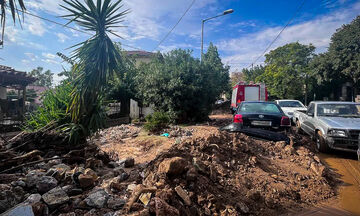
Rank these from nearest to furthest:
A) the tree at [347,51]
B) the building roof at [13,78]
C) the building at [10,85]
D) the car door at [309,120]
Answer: the car door at [309,120] → the building at [10,85] → the building roof at [13,78] → the tree at [347,51]

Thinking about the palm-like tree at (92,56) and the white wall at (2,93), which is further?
the white wall at (2,93)

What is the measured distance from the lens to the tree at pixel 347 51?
2052 cm

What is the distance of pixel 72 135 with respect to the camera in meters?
4.68

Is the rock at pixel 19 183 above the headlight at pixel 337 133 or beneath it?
beneath

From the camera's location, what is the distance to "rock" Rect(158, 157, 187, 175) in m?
2.93

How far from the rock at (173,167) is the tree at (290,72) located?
28.5m

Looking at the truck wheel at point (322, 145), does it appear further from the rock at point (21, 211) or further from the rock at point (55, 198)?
the rock at point (21, 211)

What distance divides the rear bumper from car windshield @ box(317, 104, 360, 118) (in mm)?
1524

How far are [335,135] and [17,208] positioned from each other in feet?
22.0

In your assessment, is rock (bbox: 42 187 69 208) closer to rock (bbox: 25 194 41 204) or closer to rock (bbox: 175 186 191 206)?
rock (bbox: 25 194 41 204)

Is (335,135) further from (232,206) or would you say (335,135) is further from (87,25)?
(87,25)

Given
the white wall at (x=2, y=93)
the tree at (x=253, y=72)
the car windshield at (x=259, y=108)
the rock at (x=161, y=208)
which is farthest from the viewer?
the tree at (x=253, y=72)

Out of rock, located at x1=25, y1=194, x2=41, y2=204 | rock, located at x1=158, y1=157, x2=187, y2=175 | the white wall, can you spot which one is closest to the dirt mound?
rock, located at x1=158, y1=157, x2=187, y2=175

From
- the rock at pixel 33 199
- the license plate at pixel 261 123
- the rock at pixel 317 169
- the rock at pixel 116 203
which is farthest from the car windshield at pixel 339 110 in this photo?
the rock at pixel 33 199
